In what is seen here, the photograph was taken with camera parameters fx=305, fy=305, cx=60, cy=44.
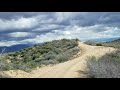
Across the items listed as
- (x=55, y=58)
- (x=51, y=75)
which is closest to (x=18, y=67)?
(x=51, y=75)
